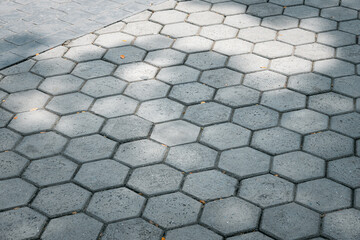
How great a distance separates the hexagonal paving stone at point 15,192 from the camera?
3260 mm

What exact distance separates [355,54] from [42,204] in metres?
3.26

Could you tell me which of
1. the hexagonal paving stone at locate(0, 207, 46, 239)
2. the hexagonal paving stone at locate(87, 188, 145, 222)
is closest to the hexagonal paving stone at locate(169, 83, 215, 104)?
the hexagonal paving stone at locate(87, 188, 145, 222)

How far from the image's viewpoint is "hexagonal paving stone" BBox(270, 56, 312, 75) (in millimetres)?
4543

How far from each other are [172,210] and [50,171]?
0.96 metres

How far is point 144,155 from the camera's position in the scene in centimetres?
363

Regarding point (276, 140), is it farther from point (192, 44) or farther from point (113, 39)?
point (113, 39)

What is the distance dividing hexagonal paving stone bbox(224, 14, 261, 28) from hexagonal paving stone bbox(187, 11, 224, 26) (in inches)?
3.9

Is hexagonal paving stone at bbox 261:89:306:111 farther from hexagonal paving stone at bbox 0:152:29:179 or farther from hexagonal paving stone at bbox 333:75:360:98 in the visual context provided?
hexagonal paving stone at bbox 0:152:29:179

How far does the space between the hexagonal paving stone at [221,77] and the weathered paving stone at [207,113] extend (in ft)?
1.05

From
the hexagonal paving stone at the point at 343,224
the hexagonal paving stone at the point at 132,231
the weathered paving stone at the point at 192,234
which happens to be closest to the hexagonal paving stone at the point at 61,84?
the hexagonal paving stone at the point at 132,231

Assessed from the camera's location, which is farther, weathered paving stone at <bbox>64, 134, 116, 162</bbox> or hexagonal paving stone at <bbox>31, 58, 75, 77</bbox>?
hexagonal paving stone at <bbox>31, 58, 75, 77</bbox>

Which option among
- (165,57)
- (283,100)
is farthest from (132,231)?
(165,57)

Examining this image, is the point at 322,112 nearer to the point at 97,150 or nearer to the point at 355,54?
the point at 355,54

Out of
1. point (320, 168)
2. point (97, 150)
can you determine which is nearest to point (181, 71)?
point (97, 150)
